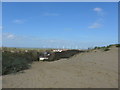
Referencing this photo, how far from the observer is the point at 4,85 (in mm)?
9648

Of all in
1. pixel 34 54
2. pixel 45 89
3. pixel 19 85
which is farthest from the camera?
pixel 34 54

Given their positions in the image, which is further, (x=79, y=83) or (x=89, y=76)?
(x=89, y=76)

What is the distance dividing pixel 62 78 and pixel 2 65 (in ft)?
13.9

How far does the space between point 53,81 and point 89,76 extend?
6.94 ft

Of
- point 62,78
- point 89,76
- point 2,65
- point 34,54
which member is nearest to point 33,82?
point 62,78

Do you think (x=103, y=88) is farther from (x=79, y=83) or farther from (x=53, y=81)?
(x=53, y=81)

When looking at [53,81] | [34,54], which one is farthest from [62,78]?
[34,54]

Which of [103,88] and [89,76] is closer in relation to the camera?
[103,88]

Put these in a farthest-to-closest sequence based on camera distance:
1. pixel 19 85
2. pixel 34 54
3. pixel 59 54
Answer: pixel 59 54, pixel 34 54, pixel 19 85

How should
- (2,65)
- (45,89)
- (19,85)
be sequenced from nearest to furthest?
(45,89), (19,85), (2,65)

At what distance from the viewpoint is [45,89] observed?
29.5 feet

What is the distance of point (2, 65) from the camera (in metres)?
13.1

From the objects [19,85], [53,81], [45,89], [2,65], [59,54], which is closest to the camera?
[45,89]

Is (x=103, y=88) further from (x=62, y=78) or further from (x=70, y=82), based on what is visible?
(x=62, y=78)
